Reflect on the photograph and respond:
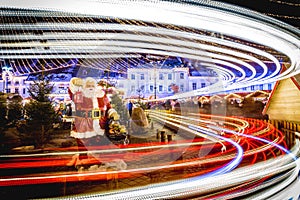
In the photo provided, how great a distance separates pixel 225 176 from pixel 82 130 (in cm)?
211

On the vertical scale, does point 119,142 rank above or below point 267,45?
below

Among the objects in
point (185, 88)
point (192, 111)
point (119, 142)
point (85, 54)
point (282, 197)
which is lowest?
point (282, 197)

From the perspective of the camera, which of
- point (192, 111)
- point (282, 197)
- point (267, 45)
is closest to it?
point (282, 197)

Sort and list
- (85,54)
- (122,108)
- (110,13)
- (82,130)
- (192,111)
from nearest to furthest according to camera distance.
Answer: (110,13) → (82,130) → (85,54) → (122,108) → (192,111)

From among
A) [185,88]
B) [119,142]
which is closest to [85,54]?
[119,142]

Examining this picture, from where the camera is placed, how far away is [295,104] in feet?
18.7

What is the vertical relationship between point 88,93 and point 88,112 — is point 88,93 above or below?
above

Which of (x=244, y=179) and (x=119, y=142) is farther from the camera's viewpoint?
(x=119, y=142)

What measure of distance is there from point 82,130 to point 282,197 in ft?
8.79

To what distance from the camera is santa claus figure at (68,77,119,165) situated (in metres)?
3.85

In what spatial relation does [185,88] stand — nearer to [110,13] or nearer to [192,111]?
[192,111]

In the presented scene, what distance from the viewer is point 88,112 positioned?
3852 millimetres

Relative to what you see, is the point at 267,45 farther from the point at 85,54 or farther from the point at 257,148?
the point at 85,54

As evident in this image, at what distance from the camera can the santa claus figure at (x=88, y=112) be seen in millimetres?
3846
